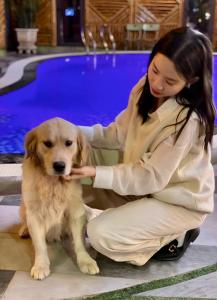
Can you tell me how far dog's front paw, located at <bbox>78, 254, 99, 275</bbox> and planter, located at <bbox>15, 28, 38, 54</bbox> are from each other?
32.2ft

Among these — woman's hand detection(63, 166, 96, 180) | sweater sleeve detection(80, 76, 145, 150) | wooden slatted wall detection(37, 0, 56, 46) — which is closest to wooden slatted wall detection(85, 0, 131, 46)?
wooden slatted wall detection(37, 0, 56, 46)

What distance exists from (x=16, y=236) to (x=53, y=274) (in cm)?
44

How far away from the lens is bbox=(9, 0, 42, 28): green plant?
11109 millimetres

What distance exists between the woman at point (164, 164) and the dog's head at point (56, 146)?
87 mm

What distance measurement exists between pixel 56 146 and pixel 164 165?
50cm

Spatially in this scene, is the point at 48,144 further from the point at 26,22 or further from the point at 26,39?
the point at 26,22

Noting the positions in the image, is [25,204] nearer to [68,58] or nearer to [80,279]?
[80,279]

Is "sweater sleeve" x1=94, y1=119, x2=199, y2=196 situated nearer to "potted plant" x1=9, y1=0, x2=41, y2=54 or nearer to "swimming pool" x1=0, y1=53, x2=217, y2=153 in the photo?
"swimming pool" x1=0, y1=53, x2=217, y2=153

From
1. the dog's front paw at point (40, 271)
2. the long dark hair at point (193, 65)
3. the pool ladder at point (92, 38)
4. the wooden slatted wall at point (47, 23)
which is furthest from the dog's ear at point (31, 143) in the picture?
the wooden slatted wall at point (47, 23)

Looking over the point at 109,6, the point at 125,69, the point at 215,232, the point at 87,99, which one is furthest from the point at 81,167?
the point at 109,6

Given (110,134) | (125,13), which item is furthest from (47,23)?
(110,134)

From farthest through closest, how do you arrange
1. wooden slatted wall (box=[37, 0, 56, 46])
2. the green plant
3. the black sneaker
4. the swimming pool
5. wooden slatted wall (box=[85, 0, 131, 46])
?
1. wooden slatted wall (box=[85, 0, 131, 46])
2. wooden slatted wall (box=[37, 0, 56, 46])
3. the green plant
4. the swimming pool
5. the black sneaker

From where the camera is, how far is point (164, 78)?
1913 mm

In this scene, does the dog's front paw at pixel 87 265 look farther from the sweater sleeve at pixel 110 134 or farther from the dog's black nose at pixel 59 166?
the sweater sleeve at pixel 110 134
